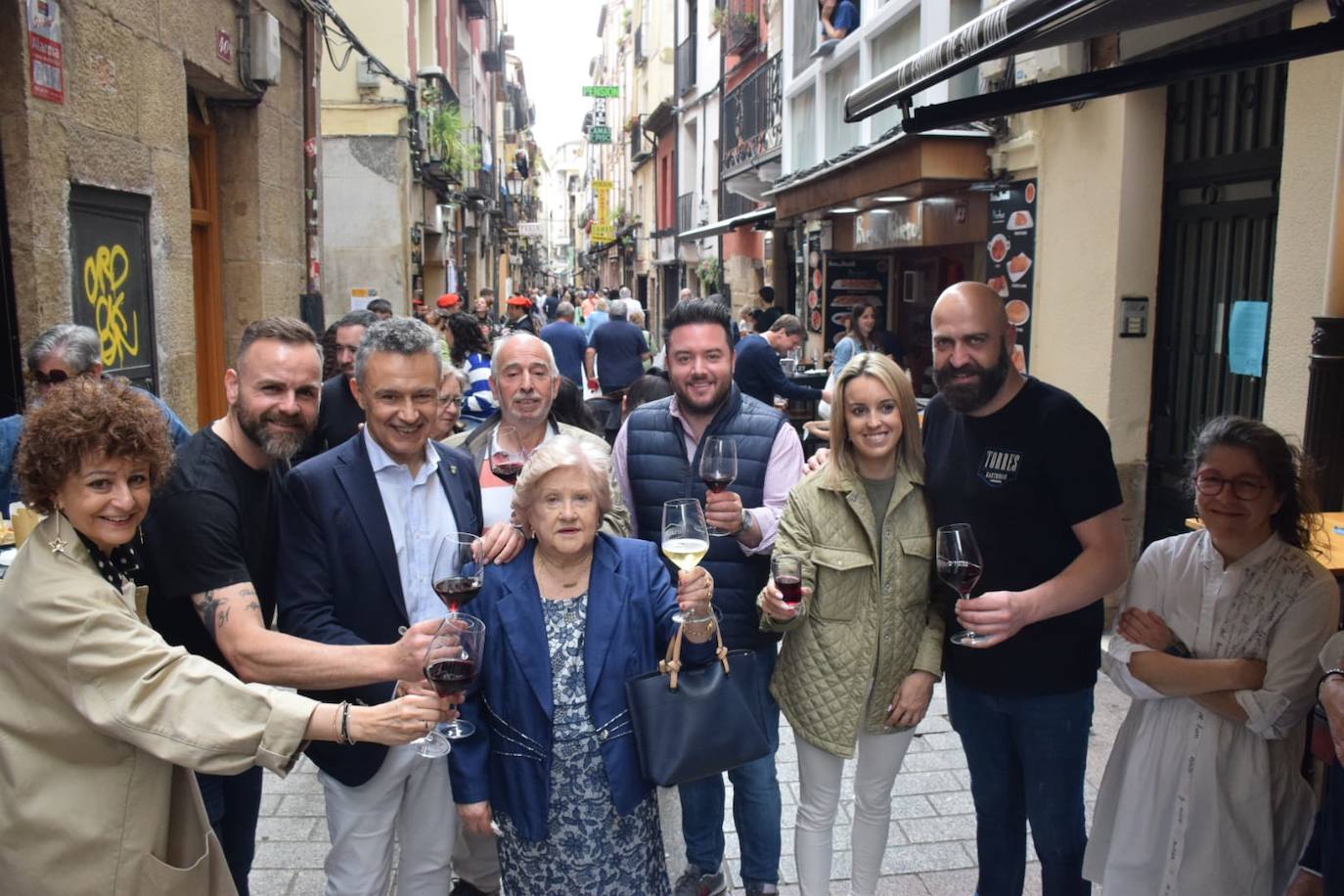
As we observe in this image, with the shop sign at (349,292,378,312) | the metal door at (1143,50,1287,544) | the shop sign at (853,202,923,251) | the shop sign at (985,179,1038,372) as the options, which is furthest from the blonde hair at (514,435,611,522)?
the shop sign at (349,292,378,312)

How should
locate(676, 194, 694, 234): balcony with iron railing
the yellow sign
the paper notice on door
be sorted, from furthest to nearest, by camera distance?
the yellow sign
locate(676, 194, 694, 234): balcony with iron railing
the paper notice on door

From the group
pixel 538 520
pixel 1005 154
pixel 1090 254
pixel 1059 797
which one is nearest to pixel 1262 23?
pixel 1090 254

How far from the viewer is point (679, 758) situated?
2.57m

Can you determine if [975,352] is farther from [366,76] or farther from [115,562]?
[366,76]

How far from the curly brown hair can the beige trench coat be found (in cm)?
9

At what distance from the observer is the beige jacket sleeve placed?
1.96 m

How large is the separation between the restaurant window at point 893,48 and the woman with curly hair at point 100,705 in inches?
326

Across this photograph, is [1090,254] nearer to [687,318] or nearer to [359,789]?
[687,318]

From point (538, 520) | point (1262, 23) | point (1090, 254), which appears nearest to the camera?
point (538, 520)

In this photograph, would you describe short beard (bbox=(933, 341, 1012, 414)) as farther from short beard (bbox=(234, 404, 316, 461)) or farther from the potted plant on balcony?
the potted plant on balcony

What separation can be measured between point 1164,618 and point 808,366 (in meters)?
10.0

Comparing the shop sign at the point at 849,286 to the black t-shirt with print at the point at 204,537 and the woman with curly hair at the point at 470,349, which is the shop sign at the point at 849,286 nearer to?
the woman with curly hair at the point at 470,349

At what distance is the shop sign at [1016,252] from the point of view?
693 cm

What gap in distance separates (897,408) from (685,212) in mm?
24671
